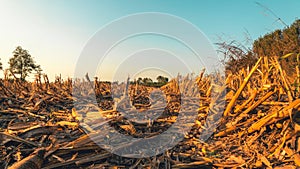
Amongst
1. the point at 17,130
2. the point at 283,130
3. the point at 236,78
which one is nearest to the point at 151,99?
the point at 236,78

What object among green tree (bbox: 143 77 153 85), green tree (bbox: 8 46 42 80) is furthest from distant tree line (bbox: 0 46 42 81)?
green tree (bbox: 143 77 153 85)

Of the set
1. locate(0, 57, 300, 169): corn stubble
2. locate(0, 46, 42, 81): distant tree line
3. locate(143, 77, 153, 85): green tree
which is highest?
locate(0, 46, 42, 81): distant tree line

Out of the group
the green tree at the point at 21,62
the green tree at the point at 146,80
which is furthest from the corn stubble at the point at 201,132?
the green tree at the point at 21,62

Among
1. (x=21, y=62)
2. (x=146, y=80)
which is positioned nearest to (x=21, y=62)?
(x=21, y=62)

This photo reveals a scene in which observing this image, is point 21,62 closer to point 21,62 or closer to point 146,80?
point 21,62

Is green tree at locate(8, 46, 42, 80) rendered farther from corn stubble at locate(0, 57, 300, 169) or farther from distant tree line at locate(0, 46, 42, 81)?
corn stubble at locate(0, 57, 300, 169)

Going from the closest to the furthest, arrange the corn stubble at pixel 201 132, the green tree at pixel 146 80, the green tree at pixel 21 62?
the corn stubble at pixel 201 132
the green tree at pixel 146 80
the green tree at pixel 21 62

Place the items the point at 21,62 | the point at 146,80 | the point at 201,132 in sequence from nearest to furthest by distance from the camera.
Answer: the point at 201,132, the point at 146,80, the point at 21,62

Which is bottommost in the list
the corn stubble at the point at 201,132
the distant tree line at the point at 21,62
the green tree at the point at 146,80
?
the corn stubble at the point at 201,132

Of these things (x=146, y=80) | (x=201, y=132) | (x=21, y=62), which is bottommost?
(x=201, y=132)

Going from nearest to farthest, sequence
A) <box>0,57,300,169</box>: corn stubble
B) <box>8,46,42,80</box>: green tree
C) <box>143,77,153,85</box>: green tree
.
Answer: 1. <box>0,57,300,169</box>: corn stubble
2. <box>143,77,153,85</box>: green tree
3. <box>8,46,42,80</box>: green tree

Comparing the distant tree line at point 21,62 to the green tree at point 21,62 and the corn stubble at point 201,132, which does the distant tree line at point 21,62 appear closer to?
the green tree at point 21,62

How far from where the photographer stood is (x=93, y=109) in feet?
6.49

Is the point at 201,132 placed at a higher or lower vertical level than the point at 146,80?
lower
